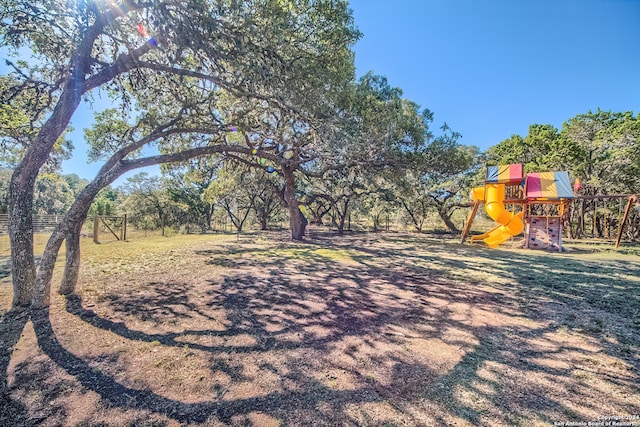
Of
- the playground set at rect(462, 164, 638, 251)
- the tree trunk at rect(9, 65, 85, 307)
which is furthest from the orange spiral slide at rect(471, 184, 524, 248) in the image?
the tree trunk at rect(9, 65, 85, 307)

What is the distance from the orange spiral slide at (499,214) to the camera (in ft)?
33.8

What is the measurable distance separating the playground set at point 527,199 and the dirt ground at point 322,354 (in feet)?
19.0

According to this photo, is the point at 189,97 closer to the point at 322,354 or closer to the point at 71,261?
the point at 71,261

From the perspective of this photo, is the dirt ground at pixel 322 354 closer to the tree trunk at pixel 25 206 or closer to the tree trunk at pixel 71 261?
the tree trunk at pixel 71 261

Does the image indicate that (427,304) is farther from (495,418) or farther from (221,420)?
(221,420)

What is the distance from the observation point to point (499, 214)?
10.4 meters

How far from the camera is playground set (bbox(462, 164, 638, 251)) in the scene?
9.84m

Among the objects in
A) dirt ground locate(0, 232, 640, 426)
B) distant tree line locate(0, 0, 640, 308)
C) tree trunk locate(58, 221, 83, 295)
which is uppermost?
distant tree line locate(0, 0, 640, 308)

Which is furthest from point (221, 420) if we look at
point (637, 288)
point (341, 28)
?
point (637, 288)

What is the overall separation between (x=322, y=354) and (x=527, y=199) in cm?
1084

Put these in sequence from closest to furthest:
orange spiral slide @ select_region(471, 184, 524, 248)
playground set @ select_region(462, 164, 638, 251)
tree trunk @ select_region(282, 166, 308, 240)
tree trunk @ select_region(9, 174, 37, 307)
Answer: tree trunk @ select_region(9, 174, 37, 307), playground set @ select_region(462, 164, 638, 251), orange spiral slide @ select_region(471, 184, 524, 248), tree trunk @ select_region(282, 166, 308, 240)

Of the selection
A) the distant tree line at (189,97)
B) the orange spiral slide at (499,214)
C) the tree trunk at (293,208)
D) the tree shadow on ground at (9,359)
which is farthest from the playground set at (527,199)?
the tree shadow on ground at (9,359)

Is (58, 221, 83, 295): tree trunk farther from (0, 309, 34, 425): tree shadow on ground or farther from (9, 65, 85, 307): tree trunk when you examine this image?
(0, 309, 34, 425): tree shadow on ground

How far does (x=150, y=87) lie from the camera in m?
5.93
